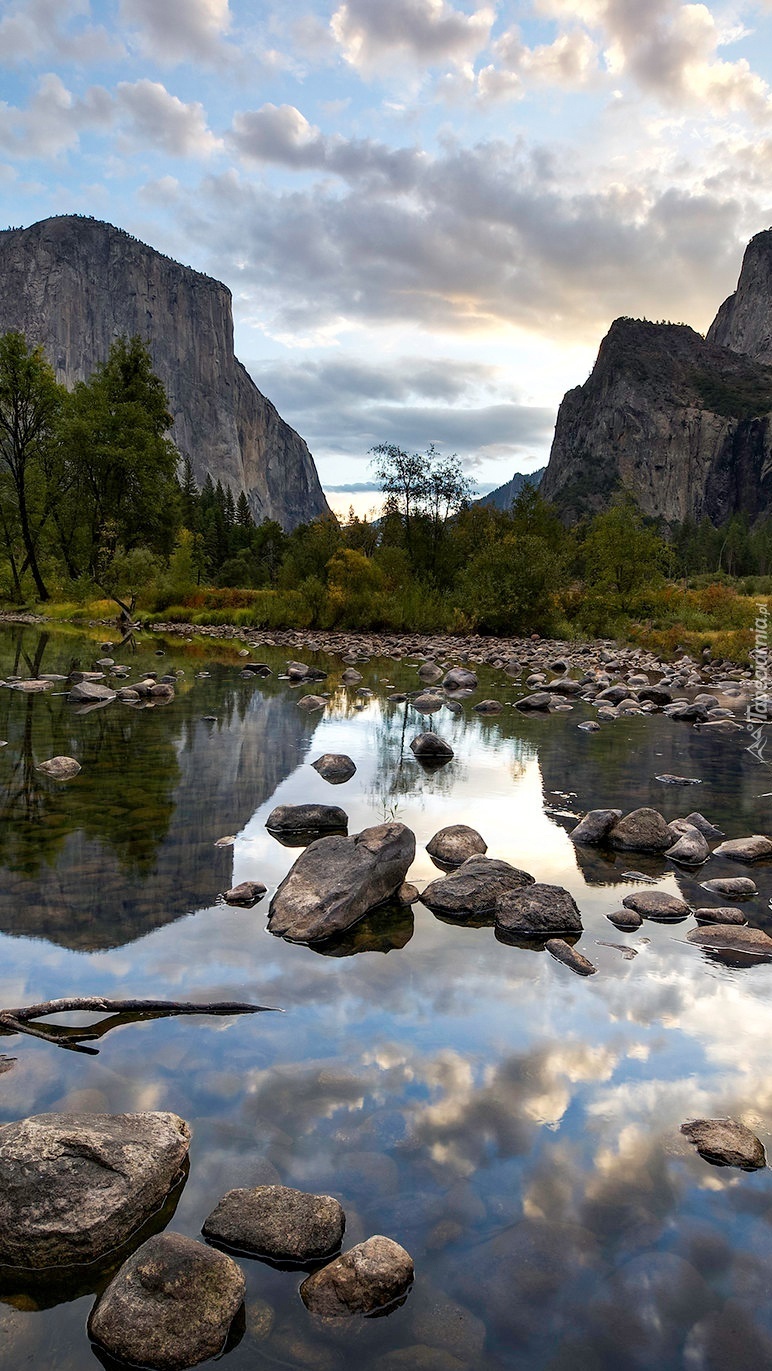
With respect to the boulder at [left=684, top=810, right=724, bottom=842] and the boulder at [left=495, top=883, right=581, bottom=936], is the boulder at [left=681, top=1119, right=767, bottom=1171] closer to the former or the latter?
the boulder at [left=495, top=883, right=581, bottom=936]

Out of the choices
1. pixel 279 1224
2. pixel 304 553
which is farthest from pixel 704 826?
pixel 304 553

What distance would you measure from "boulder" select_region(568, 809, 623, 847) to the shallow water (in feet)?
0.67

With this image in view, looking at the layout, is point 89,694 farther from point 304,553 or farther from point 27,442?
point 304,553

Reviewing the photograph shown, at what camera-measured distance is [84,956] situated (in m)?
4.68

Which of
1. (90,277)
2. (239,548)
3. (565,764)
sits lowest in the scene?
(565,764)

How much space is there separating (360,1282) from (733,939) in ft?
11.9

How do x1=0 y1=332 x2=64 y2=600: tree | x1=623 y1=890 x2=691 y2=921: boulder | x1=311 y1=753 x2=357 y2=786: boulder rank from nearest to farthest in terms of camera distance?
x1=623 y1=890 x2=691 y2=921: boulder < x1=311 y1=753 x2=357 y2=786: boulder < x1=0 y1=332 x2=64 y2=600: tree

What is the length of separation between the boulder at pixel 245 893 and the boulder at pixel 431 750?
5149mm

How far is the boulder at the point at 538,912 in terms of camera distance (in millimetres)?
5312

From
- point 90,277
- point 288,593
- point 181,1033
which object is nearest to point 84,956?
point 181,1033

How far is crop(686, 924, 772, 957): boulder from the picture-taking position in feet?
16.6

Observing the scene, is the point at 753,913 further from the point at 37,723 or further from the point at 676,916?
the point at 37,723

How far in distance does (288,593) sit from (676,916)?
35586 mm

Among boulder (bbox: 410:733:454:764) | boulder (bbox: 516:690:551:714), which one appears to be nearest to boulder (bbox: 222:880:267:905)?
boulder (bbox: 410:733:454:764)
